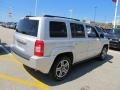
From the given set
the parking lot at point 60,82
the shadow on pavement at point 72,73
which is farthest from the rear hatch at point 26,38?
the shadow on pavement at point 72,73

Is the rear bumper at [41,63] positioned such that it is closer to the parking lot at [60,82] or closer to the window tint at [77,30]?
the parking lot at [60,82]

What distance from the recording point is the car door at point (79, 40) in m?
5.89

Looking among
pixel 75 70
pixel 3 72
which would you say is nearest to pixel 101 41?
pixel 75 70

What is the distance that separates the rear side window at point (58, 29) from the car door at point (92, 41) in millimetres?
1596

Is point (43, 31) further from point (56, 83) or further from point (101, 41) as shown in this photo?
point (101, 41)

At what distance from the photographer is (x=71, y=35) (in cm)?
573

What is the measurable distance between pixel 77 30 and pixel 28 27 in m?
1.76

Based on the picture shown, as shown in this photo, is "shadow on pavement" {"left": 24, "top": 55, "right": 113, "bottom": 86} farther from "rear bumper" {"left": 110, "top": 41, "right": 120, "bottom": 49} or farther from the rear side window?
"rear bumper" {"left": 110, "top": 41, "right": 120, "bottom": 49}

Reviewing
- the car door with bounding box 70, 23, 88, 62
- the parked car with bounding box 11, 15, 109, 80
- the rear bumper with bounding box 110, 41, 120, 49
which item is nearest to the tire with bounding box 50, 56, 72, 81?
the parked car with bounding box 11, 15, 109, 80

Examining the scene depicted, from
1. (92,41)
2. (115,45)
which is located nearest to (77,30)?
(92,41)

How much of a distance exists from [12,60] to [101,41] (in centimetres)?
405

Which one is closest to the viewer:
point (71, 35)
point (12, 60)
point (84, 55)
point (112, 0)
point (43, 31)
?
point (43, 31)

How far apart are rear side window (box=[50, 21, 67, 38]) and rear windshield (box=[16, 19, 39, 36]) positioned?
17.8 inches

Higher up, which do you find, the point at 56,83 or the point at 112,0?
the point at 112,0
